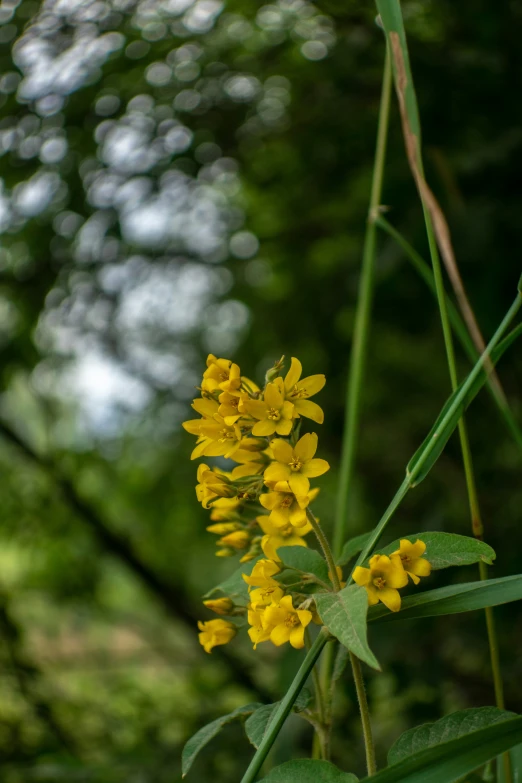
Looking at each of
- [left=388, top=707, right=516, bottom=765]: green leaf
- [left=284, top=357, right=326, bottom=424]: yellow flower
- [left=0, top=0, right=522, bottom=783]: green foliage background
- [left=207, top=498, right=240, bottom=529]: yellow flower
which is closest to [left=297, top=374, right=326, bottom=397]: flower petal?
[left=284, top=357, right=326, bottom=424]: yellow flower

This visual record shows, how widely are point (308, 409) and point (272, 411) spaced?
0.03 meters

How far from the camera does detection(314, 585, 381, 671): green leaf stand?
356 millimetres

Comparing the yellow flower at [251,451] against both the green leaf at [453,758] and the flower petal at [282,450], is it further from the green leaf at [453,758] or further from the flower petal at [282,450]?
the green leaf at [453,758]

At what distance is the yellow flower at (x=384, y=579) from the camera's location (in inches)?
16.0

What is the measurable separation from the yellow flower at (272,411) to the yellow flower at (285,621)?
0.10 metres

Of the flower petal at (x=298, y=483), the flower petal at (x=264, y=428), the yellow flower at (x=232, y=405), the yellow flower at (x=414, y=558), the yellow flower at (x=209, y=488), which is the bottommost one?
the yellow flower at (x=414, y=558)

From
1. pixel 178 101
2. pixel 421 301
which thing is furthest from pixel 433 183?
pixel 178 101

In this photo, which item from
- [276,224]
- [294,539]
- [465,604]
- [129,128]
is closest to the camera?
[465,604]

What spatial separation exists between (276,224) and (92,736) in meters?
1.31

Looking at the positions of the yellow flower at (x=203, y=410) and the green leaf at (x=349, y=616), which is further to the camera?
the yellow flower at (x=203, y=410)

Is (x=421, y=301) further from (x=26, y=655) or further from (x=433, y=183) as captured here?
(x=26, y=655)

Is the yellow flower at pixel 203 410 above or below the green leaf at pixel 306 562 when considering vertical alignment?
above

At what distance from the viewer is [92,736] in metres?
1.63

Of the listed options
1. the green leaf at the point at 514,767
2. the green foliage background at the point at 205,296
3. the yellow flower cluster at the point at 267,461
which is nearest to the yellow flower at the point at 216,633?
the yellow flower cluster at the point at 267,461
